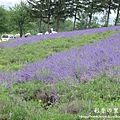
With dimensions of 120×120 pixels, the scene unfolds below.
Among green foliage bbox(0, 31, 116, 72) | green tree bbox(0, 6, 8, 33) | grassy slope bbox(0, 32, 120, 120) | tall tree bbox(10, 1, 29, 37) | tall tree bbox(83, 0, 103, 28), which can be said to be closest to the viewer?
grassy slope bbox(0, 32, 120, 120)

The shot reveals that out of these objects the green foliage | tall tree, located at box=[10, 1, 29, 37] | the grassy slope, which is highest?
tall tree, located at box=[10, 1, 29, 37]

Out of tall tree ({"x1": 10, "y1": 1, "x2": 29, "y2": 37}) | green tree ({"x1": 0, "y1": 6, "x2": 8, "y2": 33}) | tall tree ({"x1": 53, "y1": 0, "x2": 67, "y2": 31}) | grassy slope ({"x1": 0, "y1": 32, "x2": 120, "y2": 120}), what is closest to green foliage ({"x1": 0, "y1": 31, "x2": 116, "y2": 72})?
grassy slope ({"x1": 0, "y1": 32, "x2": 120, "y2": 120})

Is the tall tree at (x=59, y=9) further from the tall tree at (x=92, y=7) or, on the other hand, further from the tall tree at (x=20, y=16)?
the tall tree at (x=20, y=16)

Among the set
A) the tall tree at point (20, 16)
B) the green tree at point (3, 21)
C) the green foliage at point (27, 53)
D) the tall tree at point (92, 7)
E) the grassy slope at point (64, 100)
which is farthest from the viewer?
the green tree at point (3, 21)

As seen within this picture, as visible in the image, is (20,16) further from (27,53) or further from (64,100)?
(64,100)

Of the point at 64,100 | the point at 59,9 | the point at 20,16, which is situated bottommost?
the point at 64,100

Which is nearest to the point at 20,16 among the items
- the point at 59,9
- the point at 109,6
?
the point at 59,9

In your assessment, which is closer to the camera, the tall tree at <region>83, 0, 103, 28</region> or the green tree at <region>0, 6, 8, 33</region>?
the tall tree at <region>83, 0, 103, 28</region>

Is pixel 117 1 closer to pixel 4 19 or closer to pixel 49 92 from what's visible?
pixel 4 19

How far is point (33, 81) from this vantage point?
4.63 m

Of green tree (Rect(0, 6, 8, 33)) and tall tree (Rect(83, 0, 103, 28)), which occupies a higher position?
tall tree (Rect(83, 0, 103, 28))

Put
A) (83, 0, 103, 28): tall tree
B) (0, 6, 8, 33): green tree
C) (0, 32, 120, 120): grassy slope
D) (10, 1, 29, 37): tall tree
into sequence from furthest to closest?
(0, 6, 8, 33): green tree → (10, 1, 29, 37): tall tree → (83, 0, 103, 28): tall tree → (0, 32, 120, 120): grassy slope

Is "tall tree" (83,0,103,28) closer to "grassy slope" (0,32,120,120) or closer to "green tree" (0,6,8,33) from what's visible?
"green tree" (0,6,8,33)

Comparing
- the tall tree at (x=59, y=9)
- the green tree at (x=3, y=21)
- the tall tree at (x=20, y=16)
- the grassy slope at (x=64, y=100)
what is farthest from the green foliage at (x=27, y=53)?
the green tree at (x=3, y=21)
